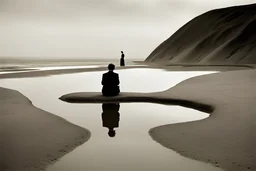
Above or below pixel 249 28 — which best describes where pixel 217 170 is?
below

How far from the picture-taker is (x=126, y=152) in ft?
21.6

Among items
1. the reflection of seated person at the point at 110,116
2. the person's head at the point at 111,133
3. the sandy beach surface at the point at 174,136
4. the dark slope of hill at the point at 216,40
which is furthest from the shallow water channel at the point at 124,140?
the dark slope of hill at the point at 216,40

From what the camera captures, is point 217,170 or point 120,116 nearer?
point 217,170

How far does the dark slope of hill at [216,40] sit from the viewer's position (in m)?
79.1

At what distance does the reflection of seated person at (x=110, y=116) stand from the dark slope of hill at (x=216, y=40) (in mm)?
64453

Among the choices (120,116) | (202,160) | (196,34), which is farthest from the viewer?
(196,34)

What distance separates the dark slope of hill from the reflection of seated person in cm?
6445

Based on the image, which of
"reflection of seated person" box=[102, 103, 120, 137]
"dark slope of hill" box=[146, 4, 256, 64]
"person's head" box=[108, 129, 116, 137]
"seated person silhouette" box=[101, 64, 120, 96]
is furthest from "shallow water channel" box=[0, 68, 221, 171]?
"dark slope of hill" box=[146, 4, 256, 64]

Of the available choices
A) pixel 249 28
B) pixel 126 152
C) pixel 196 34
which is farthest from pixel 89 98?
pixel 196 34

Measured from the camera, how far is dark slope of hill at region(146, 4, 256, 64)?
79.1m

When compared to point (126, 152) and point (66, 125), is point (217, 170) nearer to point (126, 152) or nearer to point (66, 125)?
point (126, 152)

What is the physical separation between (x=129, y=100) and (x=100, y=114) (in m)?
3.39

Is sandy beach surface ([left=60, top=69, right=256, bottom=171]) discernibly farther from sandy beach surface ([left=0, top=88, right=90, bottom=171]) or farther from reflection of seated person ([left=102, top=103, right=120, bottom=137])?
sandy beach surface ([left=0, top=88, right=90, bottom=171])

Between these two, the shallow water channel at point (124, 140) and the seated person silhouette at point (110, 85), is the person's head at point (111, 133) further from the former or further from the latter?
the seated person silhouette at point (110, 85)
